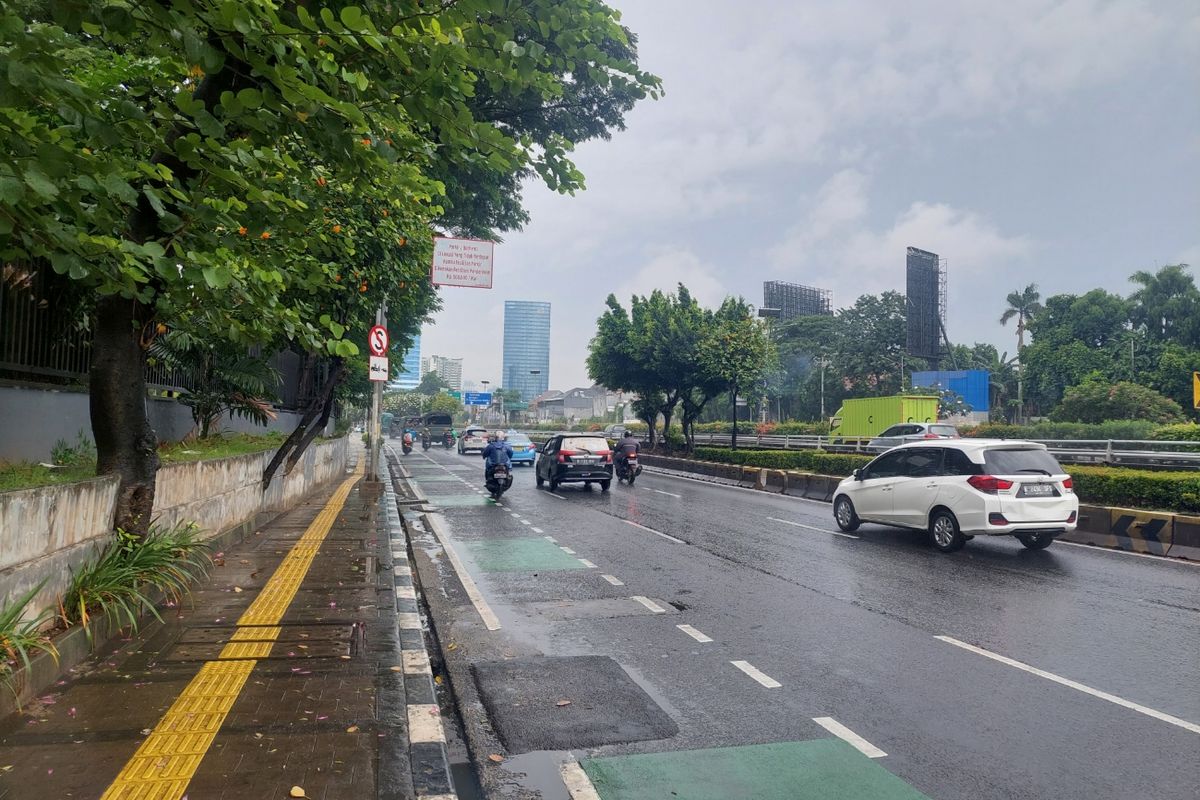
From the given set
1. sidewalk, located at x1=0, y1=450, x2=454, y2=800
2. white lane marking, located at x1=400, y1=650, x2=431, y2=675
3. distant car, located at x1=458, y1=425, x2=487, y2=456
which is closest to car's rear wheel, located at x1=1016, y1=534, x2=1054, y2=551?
sidewalk, located at x1=0, y1=450, x2=454, y2=800

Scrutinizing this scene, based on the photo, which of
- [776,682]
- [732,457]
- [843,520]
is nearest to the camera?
[776,682]

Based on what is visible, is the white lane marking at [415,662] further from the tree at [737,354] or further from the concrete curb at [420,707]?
Answer: the tree at [737,354]

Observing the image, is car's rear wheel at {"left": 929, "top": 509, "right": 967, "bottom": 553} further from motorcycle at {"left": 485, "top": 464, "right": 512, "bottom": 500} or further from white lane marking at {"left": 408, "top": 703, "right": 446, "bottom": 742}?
motorcycle at {"left": 485, "top": 464, "right": 512, "bottom": 500}

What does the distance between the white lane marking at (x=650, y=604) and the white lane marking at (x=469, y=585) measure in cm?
151

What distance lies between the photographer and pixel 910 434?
1107 inches

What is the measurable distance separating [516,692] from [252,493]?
319 inches

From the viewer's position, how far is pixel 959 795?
3734mm

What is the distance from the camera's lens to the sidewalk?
11.5 ft

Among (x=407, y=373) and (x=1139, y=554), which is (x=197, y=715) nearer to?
(x=1139, y=554)

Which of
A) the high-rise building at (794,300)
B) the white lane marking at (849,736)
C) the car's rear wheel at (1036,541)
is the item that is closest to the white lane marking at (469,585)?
the white lane marking at (849,736)

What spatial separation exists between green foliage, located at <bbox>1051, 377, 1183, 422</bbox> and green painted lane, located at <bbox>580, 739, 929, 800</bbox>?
44.7m

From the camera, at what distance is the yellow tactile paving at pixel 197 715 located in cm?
345

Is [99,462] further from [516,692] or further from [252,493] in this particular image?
[252,493]

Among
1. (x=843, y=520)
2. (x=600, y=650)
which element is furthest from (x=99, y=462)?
(x=843, y=520)
